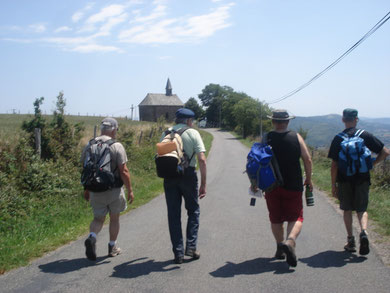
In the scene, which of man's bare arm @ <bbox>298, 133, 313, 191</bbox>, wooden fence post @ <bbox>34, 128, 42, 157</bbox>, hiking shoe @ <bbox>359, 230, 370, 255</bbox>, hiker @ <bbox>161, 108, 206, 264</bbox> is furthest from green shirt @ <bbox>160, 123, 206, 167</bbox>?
wooden fence post @ <bbox>34, 128, 42, 157</bbox>

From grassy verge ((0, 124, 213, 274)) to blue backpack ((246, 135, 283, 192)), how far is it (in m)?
2.97

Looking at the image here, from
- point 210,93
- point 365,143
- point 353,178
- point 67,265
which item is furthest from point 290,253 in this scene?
point 210,93

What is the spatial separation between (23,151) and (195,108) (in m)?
98.5

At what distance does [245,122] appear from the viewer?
2613 inches

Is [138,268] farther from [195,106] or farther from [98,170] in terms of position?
[195,106]

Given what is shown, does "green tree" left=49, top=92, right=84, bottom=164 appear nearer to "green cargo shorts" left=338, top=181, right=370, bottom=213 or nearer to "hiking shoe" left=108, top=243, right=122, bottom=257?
"hiking shoe" left=108, top=243, right=122, bottom=257

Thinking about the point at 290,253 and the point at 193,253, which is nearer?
the point at 290,253

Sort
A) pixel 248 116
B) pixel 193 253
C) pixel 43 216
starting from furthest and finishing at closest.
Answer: pixel 248 116 → pixel 43 216 → pixel 193 253

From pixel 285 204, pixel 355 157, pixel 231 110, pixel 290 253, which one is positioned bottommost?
pixel 290 253

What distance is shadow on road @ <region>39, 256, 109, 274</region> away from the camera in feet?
15.1

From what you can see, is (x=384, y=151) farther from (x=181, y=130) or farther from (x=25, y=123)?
(x=25, y=123)

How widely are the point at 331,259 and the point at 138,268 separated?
7.64 feet

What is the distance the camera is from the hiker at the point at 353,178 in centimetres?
515

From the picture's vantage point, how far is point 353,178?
5.19m
